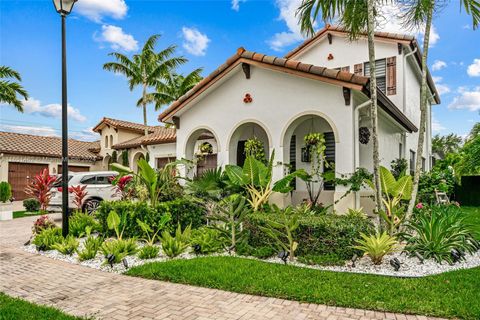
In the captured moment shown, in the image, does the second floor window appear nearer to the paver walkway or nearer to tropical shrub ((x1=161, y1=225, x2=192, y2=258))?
tropical shrub ((x1=161, y1=225, x2=192, y2=258))

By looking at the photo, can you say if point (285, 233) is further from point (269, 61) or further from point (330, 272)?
point (269, 61)

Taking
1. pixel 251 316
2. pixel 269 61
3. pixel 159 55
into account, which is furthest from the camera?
pixel 159 55

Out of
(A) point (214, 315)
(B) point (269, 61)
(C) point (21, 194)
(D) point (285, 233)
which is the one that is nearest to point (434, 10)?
(B) point (269, 61)

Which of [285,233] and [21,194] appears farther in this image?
[21,194]

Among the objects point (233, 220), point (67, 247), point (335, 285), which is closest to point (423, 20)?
point (233, 220)

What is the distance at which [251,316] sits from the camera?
4176mm

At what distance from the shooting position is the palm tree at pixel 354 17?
7.34 metres

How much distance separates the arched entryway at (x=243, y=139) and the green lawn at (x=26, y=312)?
25.1 ft

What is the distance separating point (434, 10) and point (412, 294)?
6.66m

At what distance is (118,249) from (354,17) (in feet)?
25.3

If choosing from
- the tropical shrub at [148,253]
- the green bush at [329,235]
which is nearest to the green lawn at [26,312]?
the tropical shrub at [148,253]

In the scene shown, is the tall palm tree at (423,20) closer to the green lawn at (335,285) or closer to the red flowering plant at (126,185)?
the green lawn at (335,285)

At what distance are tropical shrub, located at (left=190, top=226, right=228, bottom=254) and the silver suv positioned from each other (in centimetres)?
678

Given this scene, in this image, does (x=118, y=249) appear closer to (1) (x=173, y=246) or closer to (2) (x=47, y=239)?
(1) (x=173, y=246)
